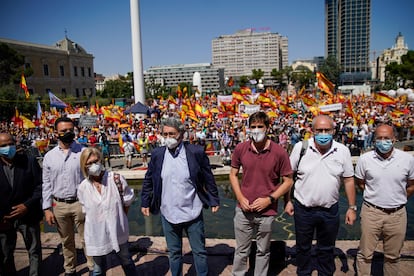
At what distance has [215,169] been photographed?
11.6 m

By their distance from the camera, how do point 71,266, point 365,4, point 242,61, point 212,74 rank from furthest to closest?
point 242,61 → point 212,74 → point 365,4 → point 71,266

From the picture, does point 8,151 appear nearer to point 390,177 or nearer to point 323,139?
point 323,139

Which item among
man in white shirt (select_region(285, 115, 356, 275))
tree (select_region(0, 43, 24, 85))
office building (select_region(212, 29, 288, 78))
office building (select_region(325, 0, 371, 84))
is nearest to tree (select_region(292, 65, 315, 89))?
office building (select_region(325, 0, 371, 84))

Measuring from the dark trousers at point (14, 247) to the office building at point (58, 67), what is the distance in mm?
56285

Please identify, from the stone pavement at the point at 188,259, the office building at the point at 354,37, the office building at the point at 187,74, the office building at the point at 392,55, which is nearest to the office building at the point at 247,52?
the office building at the point at 187,74

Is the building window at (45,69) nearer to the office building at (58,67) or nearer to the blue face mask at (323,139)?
the office building at (58,67)

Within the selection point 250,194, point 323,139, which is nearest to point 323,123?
point 323,139

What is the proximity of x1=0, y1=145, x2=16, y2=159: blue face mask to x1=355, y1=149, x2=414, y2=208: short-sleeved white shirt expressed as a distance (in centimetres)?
369

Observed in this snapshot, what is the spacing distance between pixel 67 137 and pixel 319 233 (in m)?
2.97

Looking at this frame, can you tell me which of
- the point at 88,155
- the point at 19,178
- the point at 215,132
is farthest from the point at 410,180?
the point at 215,132

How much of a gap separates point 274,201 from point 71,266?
2.49 meters

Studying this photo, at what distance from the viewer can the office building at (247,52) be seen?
545ft

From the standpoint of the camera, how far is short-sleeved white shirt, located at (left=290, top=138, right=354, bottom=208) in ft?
9.91

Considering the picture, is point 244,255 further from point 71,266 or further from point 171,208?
point 71,266
